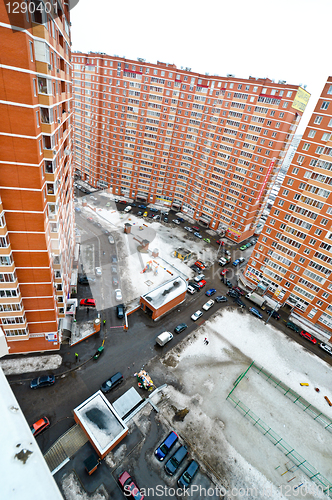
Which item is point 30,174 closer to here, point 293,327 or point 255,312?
point 255,312

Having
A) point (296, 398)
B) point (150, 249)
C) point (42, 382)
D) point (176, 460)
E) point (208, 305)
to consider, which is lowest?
point (296, 398)

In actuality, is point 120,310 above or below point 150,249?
below

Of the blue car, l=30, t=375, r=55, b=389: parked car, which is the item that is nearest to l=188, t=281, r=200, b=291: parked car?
the blue car

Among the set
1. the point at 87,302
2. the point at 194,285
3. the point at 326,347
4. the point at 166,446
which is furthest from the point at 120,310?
the point at 326,347

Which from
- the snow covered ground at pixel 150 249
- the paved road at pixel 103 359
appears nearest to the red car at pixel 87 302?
the paved road at pixel 103 359

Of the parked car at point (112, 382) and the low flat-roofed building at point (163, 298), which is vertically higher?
the low flat-roofed building at point (163, 298)

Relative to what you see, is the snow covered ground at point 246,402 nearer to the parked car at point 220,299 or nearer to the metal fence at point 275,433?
the metal fence at point 275,433

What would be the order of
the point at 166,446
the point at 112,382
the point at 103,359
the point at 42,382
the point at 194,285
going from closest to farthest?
the point at 166,446 < the point at 42,382 < the point at 112,382 < the point at 103,359 < the point at 194,285
